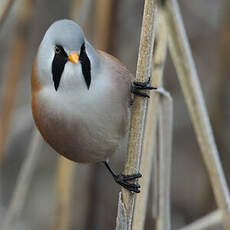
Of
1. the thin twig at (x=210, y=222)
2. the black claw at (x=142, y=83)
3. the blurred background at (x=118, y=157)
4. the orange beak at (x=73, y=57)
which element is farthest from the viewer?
the blurred background at (x=118, y=157)

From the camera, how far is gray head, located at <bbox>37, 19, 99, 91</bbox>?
139cm

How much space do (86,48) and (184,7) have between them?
5.07ft

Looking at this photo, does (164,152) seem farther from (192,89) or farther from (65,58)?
(65,58)

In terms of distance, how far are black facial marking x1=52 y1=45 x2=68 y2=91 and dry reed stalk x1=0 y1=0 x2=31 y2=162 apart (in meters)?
0.90

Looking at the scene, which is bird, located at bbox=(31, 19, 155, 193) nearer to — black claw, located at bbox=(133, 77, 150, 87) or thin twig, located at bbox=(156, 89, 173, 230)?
black claw, located at bbox=(133, 77, 150, 87)

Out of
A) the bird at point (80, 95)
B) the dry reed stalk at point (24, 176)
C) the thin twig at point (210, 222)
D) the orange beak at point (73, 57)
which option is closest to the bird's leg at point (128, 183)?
the bird at point (80, 95)

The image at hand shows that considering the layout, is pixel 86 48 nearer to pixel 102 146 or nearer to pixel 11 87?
pixel 102 146

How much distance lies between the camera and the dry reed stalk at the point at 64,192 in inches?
86.4

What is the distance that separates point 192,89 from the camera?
1.67 meters

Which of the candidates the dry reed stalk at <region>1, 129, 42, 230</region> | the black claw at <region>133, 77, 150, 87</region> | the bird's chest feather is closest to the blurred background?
the dry reed stalk at <region>1, 129, 42, 230</region>

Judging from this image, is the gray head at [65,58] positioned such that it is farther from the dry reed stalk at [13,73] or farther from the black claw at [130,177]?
the dry reed stalk at [13,73]

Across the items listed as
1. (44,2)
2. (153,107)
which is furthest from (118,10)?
(44,2)

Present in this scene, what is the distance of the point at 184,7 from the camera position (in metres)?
2.91

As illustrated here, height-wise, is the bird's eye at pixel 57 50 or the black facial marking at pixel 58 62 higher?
the bird's eye at pixel 57 50
